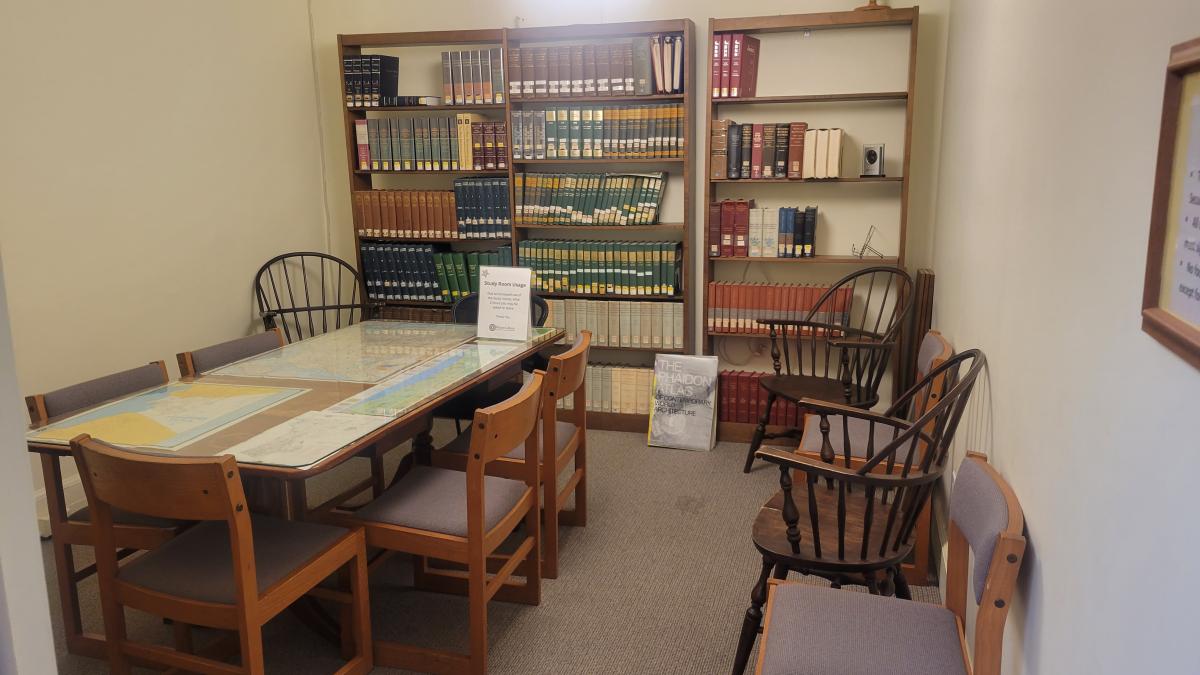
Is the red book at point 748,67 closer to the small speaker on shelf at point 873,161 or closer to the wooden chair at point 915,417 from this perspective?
the small speaker on shelf at point 873,161

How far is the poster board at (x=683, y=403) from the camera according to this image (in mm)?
4242

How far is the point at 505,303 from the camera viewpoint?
3.32 meters

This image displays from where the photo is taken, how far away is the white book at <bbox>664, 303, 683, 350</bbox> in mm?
4398

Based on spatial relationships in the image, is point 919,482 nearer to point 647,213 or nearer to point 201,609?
point 201,609

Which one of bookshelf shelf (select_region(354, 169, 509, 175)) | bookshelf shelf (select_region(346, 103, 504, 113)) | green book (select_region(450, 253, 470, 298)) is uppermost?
bookshelf shelf (select_region(346, 103, 504, 113))

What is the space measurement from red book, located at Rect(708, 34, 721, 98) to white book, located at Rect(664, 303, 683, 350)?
1.11 metres

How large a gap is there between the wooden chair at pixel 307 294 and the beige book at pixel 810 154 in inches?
96.5

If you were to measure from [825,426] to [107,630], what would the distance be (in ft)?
6.78

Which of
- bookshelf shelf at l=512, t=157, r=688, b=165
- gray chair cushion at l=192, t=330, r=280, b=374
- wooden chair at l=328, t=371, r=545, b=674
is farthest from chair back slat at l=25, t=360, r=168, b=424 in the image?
bookshelf shelf at l=512, t=157, r=688, b=165

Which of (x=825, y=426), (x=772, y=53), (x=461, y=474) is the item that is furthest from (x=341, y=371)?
(x=772, y=53)

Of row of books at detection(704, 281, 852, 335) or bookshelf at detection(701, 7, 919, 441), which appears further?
row of books at detection(704, 281, 852, 335)

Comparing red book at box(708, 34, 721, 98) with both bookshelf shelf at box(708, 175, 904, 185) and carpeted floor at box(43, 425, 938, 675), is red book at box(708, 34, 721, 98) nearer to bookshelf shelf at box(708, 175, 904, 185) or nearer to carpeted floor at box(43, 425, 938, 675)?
bookshelf shelf at box(708, 175, 904, 185)

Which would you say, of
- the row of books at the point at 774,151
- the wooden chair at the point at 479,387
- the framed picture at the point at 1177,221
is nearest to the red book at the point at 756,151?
the row of books at the point at 774,151

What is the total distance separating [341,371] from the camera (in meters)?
2.84
